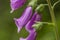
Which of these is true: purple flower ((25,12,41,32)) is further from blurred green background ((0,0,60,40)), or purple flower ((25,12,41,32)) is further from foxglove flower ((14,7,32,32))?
blurred green background ((0,0,60,40))

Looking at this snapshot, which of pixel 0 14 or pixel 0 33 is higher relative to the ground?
pixel 0 14

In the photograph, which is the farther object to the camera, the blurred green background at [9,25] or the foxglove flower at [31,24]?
the blurred green background at [9,25]

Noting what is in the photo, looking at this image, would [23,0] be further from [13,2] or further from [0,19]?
[0,19]

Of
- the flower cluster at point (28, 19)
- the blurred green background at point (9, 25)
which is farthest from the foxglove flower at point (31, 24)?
the blurred green background at point (9, 25)

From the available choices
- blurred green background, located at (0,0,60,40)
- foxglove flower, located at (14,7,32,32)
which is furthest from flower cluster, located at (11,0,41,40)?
blurred green background, located at (0,0,60,40)

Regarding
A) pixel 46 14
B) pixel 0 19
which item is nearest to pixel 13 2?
pixel 46 14

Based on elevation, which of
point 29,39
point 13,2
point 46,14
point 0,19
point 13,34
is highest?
point 0,19

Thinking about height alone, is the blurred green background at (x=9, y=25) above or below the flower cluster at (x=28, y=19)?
above

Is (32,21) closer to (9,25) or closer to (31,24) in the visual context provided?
(31,24)

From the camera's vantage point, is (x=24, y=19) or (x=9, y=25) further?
(x=9, y=25)

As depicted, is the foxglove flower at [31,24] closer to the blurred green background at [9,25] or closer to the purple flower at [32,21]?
the purple flower at [32,21]

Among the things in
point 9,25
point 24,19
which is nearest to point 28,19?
point 24,19
